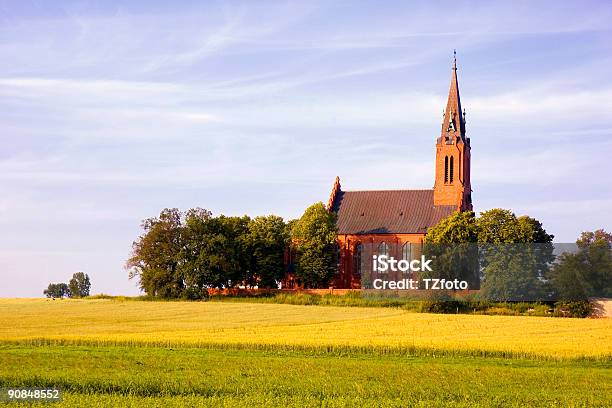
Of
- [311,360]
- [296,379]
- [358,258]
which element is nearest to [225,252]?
[358,258]

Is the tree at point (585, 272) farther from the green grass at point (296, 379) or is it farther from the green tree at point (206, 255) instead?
the green tree at point (206, 255)

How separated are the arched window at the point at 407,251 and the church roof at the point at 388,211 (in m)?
2.91

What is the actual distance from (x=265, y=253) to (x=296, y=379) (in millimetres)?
82655

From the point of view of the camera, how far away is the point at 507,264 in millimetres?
87312

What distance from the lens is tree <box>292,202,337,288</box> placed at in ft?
381

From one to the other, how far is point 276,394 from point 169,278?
251 feet

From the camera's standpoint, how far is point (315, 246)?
11756 cm

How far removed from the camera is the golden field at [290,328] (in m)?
47.6

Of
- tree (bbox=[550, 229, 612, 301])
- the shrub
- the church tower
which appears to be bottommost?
the shrub

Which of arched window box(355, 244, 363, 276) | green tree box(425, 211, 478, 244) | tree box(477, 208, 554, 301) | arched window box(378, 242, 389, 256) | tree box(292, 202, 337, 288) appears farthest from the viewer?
arched window box(378, 242, 389, 256)

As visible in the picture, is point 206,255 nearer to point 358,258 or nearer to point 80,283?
point 358,258

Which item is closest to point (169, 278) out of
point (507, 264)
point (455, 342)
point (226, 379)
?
point (507, 264)

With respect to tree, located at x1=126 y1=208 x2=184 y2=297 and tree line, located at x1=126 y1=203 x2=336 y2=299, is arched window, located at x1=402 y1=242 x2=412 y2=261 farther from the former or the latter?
tree, located at x1=126 y1=208 x2=184 y2=297

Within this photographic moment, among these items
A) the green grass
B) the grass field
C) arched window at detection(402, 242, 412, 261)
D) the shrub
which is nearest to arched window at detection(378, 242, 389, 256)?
A: arched window at detection(402, 242, 412, 261)
